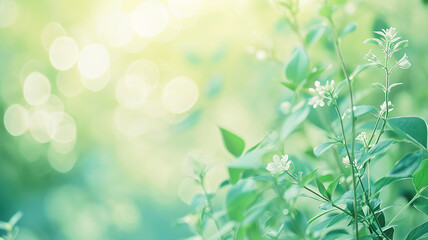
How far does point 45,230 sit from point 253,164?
1670 millimetres

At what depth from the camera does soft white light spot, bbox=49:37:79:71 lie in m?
1.70

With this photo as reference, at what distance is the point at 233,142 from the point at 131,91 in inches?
51.2

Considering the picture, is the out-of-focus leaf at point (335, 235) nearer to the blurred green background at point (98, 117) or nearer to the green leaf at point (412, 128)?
the green leaf at point (412, 128)

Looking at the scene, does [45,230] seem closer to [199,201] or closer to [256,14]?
[256,14]

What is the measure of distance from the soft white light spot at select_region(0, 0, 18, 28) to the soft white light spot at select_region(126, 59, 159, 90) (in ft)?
1.87

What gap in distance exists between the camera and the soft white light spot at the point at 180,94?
1264 millimetres

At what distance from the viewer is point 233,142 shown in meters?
0.32

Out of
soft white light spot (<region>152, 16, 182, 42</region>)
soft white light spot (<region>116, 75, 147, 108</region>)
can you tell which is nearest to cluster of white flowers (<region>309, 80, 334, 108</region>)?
soft white light spot (<region>152, 16, 182, 42</region>)

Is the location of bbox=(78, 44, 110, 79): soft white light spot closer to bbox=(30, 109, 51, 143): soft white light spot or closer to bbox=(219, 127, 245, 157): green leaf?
bbox=(30, 109, 51, 143): soft white light spot

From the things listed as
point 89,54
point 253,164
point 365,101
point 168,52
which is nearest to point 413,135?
point 253,164

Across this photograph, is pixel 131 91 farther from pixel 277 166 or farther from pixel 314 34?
pixel 277 166

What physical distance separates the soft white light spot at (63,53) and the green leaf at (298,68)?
5.00 ft

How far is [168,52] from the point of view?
4.76 ft

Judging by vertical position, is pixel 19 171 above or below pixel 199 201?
above
